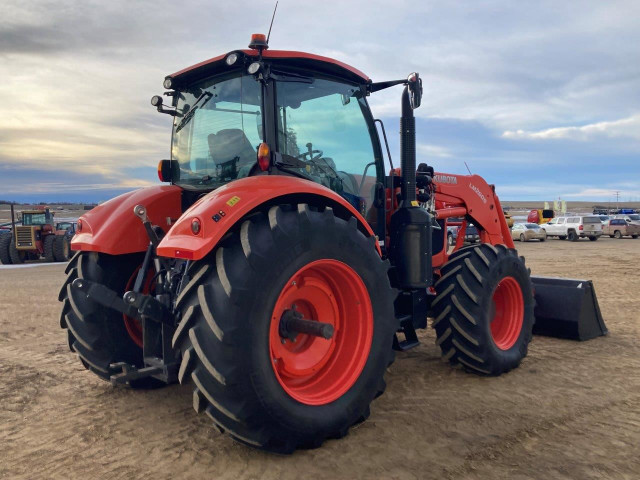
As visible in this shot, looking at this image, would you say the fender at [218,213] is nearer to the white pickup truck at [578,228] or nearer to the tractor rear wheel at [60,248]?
the tractor rear wheel at [60,248]

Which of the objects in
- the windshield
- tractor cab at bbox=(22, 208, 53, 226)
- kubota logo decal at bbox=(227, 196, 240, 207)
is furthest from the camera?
tractor cab at bbox=(22, 208, 53, 226)

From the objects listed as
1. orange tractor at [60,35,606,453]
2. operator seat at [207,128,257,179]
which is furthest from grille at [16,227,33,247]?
operator seat at [207,128,257,179]

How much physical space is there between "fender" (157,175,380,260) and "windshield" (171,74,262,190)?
2.18 feet

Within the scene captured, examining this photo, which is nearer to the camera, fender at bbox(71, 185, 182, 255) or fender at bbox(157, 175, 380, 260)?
fender at bbox(157, 175, 380, 260)

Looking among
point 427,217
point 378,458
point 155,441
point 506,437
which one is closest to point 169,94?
point 427,217

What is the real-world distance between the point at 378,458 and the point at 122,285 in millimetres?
2402

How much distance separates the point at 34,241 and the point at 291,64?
19.6m

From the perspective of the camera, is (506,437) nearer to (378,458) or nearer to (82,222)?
(378,458)

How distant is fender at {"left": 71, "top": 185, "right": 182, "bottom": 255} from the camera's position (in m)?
3.95

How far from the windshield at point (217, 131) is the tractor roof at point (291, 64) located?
10 centimetres

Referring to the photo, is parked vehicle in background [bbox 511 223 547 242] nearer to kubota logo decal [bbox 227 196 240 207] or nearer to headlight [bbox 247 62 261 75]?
headlight [bbox 247 62 261 75]

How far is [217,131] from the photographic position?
4.18 meters

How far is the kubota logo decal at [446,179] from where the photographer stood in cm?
557

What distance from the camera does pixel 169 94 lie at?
4.53m
